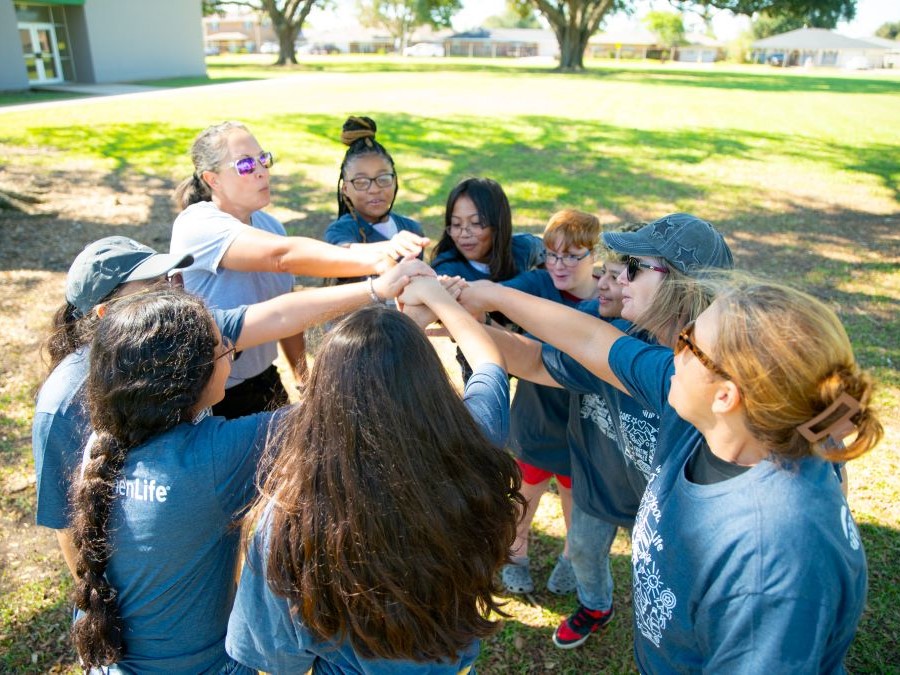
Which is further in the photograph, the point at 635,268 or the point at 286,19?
the point at 286,19

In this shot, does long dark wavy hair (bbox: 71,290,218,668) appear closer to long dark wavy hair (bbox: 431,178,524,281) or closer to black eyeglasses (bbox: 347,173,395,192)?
long dark wavy hair (bbox: 431,178,524,281)

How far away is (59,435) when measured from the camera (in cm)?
185

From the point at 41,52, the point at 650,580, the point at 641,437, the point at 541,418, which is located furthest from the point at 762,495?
the point at 41,52

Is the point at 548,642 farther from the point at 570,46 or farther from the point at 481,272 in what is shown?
the point at 570,46

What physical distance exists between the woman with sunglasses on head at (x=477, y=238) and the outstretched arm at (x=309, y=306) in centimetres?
A: 64

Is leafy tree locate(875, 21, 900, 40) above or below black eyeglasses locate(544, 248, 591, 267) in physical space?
above

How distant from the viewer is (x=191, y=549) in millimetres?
1682

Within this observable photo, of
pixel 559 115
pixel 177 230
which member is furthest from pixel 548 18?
pixel 177 230

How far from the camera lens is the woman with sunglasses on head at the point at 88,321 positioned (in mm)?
1861

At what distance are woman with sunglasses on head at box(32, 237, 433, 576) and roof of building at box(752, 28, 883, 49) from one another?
105826 millimetres

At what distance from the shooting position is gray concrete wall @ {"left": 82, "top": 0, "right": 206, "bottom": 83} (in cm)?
2644

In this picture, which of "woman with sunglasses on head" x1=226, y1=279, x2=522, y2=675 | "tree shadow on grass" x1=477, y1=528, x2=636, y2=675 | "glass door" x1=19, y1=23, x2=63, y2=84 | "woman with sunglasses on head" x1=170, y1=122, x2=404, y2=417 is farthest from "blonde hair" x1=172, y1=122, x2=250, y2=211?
"glass door" x1=19, y1=23, x2=63, y2=84

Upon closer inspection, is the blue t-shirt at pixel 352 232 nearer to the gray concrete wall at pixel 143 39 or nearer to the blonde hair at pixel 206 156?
the blonde hair at pixel 206 156

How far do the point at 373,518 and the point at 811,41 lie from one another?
4442 inches
